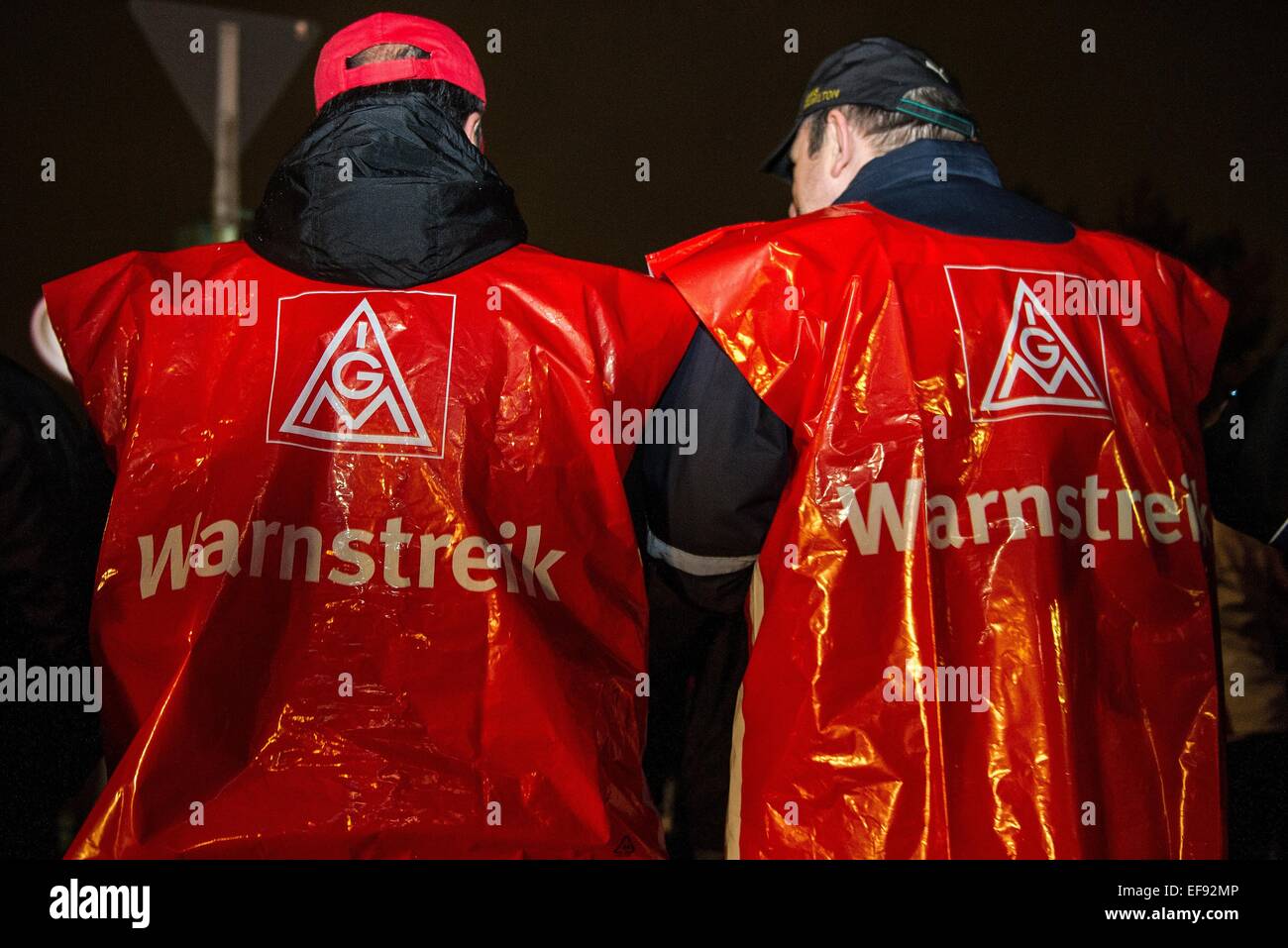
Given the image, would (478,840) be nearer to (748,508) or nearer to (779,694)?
(779,694)

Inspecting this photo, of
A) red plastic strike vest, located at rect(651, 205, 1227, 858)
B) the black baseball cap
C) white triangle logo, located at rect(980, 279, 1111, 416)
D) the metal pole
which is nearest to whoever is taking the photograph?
red plastic strike vest, located at rect(651, 205, 1227, 858)

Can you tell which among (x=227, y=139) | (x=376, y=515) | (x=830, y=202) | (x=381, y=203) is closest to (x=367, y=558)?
(x=376, y=515)

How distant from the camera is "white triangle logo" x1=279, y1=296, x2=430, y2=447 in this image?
181 cm

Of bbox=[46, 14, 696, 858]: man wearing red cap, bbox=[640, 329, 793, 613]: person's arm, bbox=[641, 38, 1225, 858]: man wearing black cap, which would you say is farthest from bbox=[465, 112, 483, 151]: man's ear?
bbox=[640, 329, 793, 613]: person's arm

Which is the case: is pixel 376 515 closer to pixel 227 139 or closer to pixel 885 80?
pixel 885 80

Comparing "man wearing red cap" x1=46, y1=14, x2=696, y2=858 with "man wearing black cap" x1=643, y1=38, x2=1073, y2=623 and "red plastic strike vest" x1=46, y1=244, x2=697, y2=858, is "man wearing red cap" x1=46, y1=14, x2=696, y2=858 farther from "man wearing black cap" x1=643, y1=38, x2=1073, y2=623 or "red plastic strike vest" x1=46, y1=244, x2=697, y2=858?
"man wearing black cap" x1=643, y1=38, x2=1073, y2=623

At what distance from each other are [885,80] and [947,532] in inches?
36.9

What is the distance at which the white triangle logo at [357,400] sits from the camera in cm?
181

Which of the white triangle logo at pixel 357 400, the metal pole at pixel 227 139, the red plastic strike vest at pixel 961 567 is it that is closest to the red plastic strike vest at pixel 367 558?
the white triangle logo at pixel 357 400

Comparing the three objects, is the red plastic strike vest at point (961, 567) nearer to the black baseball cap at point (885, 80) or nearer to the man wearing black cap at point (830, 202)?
the man wearing black cap at point (830, 202)

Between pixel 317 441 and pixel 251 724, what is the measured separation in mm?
431

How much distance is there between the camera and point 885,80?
2260mm

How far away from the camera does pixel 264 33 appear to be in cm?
399
